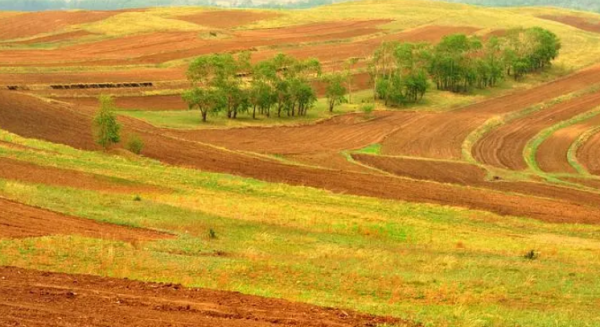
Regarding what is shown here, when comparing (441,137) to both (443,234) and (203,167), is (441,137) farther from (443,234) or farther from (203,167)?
(443,234)

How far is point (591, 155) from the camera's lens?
79312mm

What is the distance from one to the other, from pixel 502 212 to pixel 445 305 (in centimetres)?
2739

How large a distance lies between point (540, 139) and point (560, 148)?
533 centimetres

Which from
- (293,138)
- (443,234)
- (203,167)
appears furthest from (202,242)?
(293,138)

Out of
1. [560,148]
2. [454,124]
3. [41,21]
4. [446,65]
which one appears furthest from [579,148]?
[41,21]

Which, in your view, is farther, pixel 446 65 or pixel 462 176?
pixel 446 65

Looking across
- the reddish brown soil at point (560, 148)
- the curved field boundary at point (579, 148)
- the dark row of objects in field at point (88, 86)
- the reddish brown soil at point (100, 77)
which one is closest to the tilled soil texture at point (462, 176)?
the reddish brown soil at point (560, 148)

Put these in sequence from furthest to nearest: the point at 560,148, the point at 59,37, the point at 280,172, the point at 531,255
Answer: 1. the point at 59,37
2. the point at 560,148
3. the point at 280,172
4. the point at 531,255

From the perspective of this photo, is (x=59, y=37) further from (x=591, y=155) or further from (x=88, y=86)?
(x=591, y=155)

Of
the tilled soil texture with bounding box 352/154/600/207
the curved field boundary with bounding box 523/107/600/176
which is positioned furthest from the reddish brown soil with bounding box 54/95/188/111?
the curved field boundary with bounding box 523/107/600/176

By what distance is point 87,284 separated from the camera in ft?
69.2

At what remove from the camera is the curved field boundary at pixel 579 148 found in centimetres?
7226

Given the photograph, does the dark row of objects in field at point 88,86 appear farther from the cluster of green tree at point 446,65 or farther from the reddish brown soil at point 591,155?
the reddish brown soil at point 591,155

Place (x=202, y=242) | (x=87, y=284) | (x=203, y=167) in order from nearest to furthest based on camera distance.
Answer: (x=87, y=284), (x=202, y=242), (x=203, y=167)
